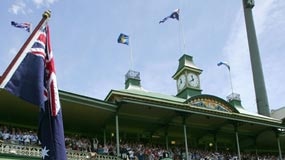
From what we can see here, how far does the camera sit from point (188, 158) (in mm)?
28109

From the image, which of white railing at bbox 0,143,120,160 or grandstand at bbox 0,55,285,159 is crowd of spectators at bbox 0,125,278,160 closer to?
grandstand at bbox 0,55,285,159

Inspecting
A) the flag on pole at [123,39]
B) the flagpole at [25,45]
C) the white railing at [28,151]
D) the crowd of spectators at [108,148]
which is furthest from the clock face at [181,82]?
the flagpole at [25,45]

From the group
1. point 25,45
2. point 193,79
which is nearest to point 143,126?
point 193,79

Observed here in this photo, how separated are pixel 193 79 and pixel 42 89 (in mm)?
27420

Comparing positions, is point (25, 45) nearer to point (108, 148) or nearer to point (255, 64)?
point (108, 148)

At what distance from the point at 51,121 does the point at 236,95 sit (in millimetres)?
31562

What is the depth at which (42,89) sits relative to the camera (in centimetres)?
1155

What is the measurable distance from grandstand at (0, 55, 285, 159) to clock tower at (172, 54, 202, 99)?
12cm

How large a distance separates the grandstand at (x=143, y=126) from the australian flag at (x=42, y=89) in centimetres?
1037

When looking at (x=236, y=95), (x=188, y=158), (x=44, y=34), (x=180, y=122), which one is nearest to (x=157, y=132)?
(x=180, y=122)

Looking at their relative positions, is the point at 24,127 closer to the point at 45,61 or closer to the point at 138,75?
the point at 138,75

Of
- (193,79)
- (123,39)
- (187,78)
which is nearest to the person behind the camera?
(123,39)

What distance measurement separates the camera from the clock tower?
3734 cm

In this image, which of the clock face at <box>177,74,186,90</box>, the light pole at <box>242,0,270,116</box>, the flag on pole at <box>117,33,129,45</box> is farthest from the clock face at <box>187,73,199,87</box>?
the light pole at <box>242,0,270,116</box>
